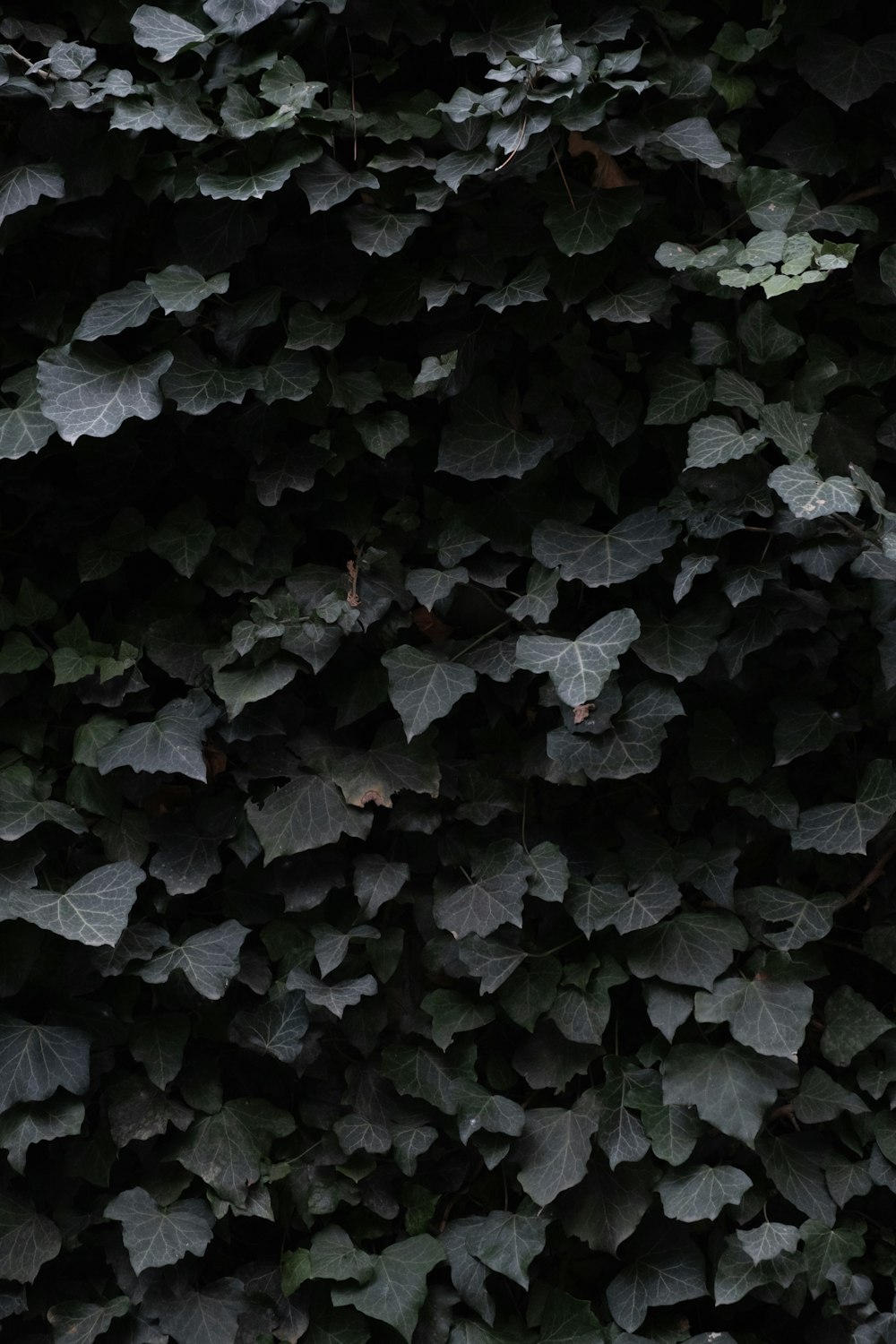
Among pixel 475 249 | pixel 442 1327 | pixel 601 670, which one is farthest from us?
pixel 442 1327

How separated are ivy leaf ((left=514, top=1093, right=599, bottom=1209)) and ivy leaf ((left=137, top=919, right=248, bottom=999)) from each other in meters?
0.57

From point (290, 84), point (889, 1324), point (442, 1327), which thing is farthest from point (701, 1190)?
point (290, 84)

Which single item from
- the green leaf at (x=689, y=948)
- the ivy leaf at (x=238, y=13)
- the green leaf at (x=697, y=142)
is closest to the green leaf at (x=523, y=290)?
the green leaf at (x=697, y=142)

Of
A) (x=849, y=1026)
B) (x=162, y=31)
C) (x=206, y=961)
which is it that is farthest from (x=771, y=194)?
(x=206, y=961)

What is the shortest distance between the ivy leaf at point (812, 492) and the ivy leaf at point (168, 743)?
0.94 metres

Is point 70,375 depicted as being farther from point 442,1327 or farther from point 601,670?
point 442,1327

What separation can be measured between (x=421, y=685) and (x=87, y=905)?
24.5 inches

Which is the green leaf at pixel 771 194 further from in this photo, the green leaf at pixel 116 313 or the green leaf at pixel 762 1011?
the green leaf at pixel 762 1011

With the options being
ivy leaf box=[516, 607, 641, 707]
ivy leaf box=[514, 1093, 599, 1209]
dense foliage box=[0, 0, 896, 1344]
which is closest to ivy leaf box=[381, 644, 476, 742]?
dense foliage box=[0, 0, 896, 1344]

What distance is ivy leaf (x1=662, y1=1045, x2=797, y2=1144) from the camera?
1.79 metres

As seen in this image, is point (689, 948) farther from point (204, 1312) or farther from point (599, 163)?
point (599, 163)

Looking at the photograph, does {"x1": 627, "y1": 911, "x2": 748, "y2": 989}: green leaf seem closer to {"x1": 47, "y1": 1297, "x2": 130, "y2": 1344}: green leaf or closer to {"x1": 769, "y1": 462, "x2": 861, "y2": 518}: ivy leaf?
{"x1": 769, "y1": 462, "x2": 861, "y2": 518}: ivy leaf

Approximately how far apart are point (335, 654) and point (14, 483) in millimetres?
587

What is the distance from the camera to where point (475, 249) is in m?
1.78
